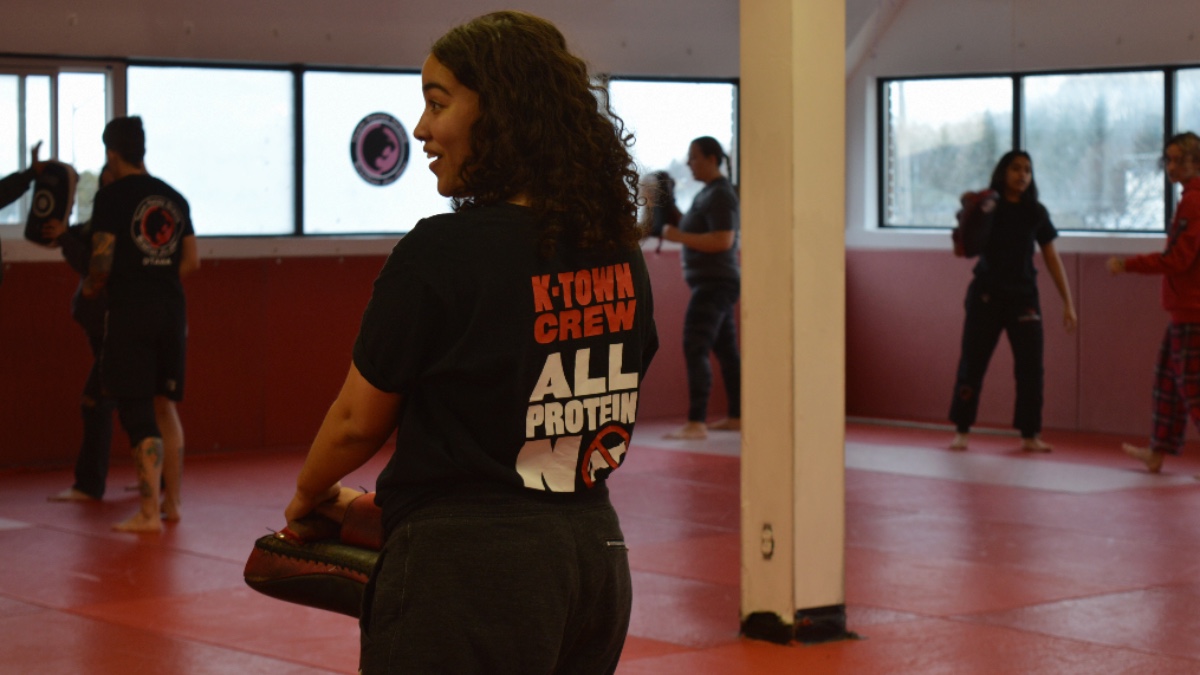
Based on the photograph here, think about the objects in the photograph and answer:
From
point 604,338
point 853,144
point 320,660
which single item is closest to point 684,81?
point 853,144

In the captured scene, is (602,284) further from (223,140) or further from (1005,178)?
(223,140)

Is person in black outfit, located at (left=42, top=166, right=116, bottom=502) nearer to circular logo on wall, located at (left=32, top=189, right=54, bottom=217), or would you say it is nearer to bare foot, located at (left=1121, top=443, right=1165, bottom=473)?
circular logo on wall, located at (left=32, top=189, right=54, bottom=217)

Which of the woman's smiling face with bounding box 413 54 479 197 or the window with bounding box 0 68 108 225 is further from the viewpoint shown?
the window with bounding box 0 68 108 225

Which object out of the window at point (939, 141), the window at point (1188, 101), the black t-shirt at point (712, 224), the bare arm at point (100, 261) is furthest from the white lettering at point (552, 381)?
the window at point (939, 141)

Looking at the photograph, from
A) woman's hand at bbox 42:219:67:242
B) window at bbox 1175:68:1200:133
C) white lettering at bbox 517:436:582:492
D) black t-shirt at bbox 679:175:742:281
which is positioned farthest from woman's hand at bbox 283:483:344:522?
window at bbox 1175:68:1200:133

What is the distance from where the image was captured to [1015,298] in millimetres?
9938

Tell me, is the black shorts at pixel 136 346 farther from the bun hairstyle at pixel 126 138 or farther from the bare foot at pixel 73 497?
the bare foot at pixel 73 497

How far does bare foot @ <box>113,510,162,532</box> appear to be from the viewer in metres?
7.45

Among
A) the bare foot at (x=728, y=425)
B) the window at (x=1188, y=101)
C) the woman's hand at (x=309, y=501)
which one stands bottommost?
the bare foot at (x=728, y=425)

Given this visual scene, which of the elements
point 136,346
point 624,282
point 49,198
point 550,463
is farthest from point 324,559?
point 49,198

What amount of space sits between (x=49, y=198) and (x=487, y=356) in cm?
645

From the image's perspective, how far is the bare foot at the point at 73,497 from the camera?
8.43 metres

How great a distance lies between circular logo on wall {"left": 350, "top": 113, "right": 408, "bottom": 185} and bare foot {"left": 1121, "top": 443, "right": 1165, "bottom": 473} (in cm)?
515

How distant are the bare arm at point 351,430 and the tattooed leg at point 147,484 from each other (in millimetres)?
5296
